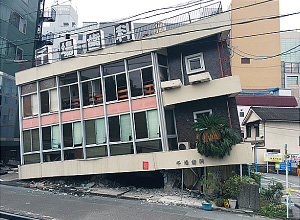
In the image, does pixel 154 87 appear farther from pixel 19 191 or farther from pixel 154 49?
pixel 19 191

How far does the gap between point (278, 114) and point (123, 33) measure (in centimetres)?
2215

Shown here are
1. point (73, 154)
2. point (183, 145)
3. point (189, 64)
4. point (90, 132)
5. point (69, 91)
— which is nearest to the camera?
point (183, 145)

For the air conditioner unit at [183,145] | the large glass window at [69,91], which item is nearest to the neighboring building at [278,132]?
the air conditioner unit at [183,145]

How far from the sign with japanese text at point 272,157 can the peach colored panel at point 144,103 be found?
1831 cm

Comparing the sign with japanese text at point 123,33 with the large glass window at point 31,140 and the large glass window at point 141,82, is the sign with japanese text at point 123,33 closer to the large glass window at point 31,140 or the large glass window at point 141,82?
the large glass window at point 141,82

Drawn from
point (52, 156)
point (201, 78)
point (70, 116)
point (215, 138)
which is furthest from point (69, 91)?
point (215, 138)

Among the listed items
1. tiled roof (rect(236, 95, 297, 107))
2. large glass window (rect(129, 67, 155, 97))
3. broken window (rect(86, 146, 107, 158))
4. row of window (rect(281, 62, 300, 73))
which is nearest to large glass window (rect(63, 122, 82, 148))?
broken window (rect(86, 146, 107, 158))

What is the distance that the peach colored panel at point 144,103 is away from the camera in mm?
15102

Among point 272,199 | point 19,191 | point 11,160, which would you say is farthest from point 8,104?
point 272,199

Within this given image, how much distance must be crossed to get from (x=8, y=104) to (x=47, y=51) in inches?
448

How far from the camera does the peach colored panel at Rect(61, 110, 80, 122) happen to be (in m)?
17.2

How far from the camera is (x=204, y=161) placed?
43.8 ft

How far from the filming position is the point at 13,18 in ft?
93.4

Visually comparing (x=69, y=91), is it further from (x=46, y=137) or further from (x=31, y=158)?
(x=31, y=158)
